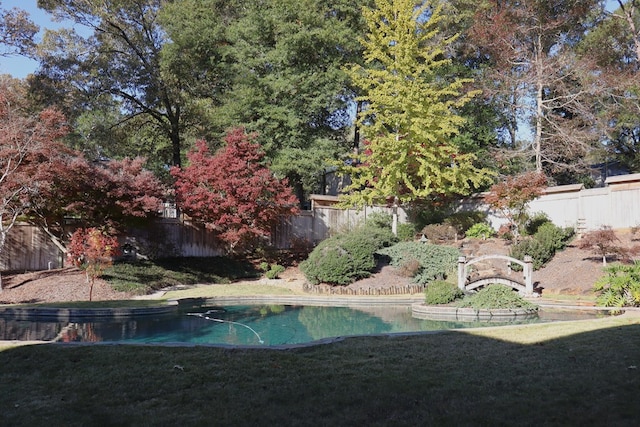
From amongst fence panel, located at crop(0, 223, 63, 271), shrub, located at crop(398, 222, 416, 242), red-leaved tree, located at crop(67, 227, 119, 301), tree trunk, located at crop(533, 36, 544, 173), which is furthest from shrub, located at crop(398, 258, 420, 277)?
fence panel, located at crop(0, 223, 63, 271)

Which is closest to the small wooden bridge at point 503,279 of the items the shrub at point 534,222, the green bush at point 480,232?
the shrub at point 534,222

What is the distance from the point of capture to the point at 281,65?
70.6 ft

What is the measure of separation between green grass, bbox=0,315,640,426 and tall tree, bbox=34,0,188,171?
16.9 meters

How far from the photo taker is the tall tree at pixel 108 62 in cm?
2048

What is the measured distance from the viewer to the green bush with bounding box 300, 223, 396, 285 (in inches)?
599

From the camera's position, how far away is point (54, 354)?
6043 millimetres

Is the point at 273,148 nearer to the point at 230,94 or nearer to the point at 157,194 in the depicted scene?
the point at 230,94

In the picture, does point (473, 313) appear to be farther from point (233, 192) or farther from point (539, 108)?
point (539, 108)

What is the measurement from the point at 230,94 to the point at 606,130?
53.2ft

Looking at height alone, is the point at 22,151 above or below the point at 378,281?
above

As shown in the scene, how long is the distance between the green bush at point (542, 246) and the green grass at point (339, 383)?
29.7 ft

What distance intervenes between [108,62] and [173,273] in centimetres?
1013

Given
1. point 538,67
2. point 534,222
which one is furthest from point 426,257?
point 538,67

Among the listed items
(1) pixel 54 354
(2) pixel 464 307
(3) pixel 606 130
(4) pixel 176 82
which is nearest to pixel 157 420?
(1) pixel 54 354
